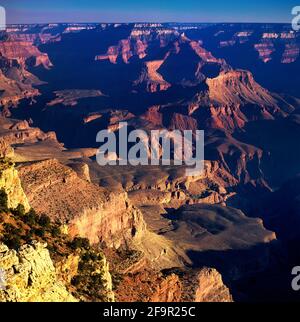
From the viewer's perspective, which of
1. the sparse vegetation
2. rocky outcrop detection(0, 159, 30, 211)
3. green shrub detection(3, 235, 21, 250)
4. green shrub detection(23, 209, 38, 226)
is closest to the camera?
green shrub detection(3, 235, 21, 250)

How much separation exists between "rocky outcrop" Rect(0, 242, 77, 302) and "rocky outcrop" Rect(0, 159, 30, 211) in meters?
11.7

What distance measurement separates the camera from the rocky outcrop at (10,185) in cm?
3506

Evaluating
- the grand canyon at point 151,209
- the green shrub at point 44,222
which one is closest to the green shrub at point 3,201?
the grand canyon at point 151,209

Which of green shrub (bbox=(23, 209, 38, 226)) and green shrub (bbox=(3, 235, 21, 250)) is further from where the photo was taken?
green shrub (bbox=(23, 209, 38, 226))

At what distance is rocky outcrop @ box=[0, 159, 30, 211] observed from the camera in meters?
35.1

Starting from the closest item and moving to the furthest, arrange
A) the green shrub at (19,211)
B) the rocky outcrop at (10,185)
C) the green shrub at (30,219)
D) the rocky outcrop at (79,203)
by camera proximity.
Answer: the green shrub at (30,219)
the green shrub at (19,211)
the rocky outcrop at (10,185)
the rocky outcrop at (79,203)

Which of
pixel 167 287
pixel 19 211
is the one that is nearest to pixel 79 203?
pixel 167 287

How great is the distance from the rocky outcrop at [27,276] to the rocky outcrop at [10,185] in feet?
38.5

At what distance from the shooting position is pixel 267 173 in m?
148

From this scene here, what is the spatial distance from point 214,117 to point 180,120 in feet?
33.0

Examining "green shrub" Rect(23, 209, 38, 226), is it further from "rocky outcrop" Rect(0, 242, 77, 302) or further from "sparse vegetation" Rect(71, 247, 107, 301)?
"rocky outcrop" Rect(0, 242, 77, 302)

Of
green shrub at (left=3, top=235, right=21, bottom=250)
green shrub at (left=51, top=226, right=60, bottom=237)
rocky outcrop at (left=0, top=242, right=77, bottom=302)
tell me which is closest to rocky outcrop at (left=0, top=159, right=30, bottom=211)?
green shrub at (left=51, top=226, right=60, bottom=237)

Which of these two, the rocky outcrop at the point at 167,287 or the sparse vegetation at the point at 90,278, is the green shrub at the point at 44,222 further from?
the rocky outcrop at the point at 167,287

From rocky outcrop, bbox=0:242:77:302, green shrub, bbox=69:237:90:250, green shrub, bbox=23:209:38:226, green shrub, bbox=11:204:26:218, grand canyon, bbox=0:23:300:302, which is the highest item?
rocky outcrop, bbox=0:242:77:302
